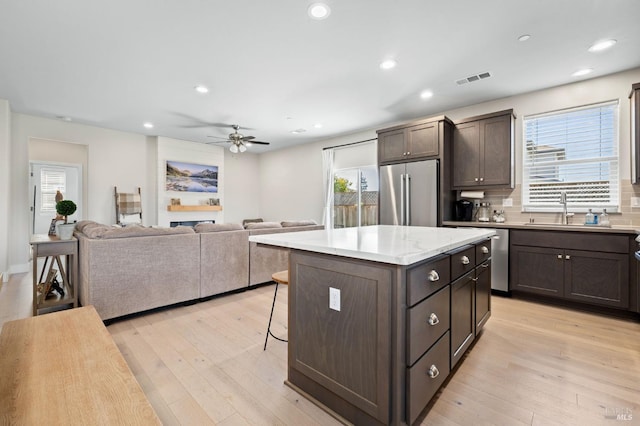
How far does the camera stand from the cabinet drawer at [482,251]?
6.95 ft

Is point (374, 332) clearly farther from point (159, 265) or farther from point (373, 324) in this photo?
point (159, 265)

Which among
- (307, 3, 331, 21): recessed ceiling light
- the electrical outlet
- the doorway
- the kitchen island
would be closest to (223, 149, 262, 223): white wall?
the doorway

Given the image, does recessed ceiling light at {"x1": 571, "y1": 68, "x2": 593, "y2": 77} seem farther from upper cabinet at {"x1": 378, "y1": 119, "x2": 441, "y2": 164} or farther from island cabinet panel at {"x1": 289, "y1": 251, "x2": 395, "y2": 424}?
island cabinet panel at {"x1": 289, "y1": 251, "x2": 395, "y2": 424}

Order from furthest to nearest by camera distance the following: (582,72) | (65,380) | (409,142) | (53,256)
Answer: (409,142) < (582,72) < (53,256) < (65,380)

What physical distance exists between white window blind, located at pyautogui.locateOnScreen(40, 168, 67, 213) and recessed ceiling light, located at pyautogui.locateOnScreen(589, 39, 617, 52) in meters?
8.17

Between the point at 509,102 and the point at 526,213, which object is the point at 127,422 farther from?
the point at 509,102

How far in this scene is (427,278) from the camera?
140cm

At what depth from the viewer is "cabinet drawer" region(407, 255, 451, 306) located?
128 centimetres

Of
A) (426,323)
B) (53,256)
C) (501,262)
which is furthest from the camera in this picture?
(501,262)

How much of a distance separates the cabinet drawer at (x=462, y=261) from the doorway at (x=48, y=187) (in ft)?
21.9

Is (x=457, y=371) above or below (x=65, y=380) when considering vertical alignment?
below

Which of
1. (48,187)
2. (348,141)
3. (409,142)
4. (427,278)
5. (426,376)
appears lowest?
(426,376)

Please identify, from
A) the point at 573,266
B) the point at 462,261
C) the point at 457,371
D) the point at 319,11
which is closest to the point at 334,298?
the point at 462,261

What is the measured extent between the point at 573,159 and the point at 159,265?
5020mm
